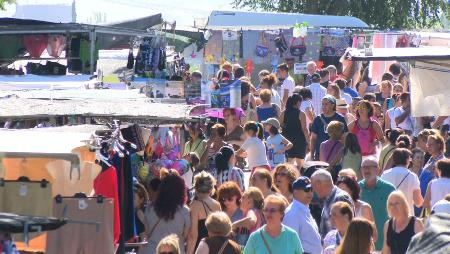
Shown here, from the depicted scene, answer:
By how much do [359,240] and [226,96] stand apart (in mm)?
7329

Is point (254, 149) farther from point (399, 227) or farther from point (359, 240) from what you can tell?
point (359, 240)

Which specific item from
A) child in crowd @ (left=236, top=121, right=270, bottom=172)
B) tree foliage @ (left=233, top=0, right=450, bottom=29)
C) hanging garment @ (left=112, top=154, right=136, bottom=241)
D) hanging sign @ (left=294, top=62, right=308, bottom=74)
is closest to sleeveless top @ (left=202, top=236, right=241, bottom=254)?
hanging garment @ (left=112, top=154, right=136, bottom=241)

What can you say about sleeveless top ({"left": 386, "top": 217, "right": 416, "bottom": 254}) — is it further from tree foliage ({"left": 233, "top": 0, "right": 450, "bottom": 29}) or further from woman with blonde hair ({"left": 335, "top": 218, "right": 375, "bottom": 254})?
tree foliage ({"left": 233, "top": 0, "right": 450, "bottom": 29})

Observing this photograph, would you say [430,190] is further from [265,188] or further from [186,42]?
[186,42]

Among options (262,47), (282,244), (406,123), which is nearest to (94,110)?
(282,244)

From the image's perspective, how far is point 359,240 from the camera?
8.12 m

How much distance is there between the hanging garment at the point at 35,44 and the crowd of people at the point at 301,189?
2.83m

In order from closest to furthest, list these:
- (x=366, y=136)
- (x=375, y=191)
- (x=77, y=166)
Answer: (x=77, y=166) < (x=375, y=191) < (x=366, y=136)

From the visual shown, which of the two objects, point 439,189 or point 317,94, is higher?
point 317,94

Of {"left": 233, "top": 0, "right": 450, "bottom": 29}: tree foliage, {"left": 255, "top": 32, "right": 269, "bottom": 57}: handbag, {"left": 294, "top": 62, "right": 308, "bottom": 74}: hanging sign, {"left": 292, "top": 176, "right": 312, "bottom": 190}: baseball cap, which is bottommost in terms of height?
{"left": 292, "top": 176, "right": 312, "bottom": 190}: baseball cap

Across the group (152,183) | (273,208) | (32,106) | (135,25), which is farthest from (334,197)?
(135,25)

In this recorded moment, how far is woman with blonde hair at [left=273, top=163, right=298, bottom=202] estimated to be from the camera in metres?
11.0

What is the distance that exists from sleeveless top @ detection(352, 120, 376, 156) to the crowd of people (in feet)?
0.04

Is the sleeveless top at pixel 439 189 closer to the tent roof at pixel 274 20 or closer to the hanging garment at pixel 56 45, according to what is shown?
the hanging garment at pixel 56 45
